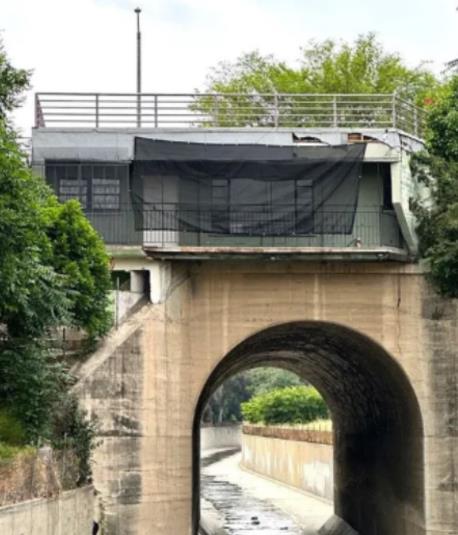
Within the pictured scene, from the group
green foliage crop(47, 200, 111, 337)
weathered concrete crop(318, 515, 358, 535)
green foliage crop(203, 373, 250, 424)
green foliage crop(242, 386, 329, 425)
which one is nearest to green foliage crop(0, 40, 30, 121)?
green foliage crop(47, 200, 111, 337)

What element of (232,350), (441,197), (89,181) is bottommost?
(232,350)

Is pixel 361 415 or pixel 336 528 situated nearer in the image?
pixel 361 415

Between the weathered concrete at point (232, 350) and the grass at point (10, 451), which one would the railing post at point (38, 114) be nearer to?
the weathered concrete at point (232, 350)

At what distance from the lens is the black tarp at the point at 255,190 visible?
2752cm

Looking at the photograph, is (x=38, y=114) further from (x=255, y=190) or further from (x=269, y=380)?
(x=269, y=380)

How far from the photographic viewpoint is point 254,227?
27.7 meters

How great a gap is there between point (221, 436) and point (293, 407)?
120 feet

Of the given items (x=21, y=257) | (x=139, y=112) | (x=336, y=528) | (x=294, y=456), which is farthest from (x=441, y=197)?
(x=294, y=456)

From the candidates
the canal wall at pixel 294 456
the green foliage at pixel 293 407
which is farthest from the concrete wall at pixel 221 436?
the green foliage at pixel 293 407

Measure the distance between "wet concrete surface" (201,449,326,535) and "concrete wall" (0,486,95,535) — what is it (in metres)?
20.2

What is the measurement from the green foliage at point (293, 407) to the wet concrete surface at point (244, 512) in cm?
431

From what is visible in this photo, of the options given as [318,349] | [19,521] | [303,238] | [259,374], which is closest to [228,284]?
[303,238]

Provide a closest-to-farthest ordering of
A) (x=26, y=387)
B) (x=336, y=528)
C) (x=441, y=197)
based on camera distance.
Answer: (x=26, y=387), (x=441, y=197), (x=336, y=528)

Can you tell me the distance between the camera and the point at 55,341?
25500mm
